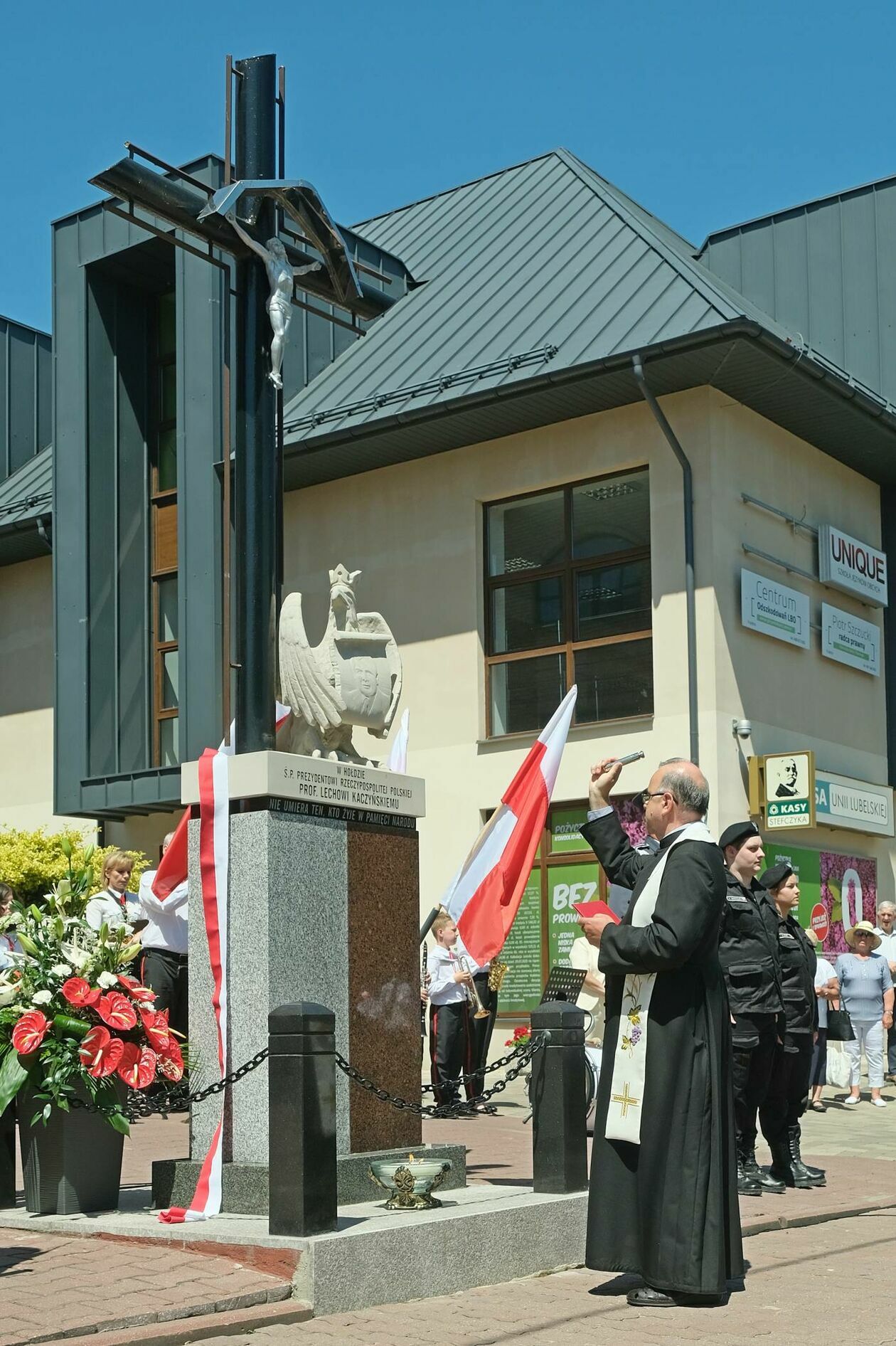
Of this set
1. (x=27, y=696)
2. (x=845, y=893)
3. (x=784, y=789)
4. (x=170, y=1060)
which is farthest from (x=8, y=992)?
(x=27, y=696)

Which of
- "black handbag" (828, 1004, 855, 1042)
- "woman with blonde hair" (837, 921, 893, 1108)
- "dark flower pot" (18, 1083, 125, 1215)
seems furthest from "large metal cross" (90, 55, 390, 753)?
"woman with blonde hair" (837, 921, 893, 1108)

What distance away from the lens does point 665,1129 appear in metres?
6.64

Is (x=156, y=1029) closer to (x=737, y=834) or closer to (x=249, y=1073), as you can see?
(x=249, y=1073)

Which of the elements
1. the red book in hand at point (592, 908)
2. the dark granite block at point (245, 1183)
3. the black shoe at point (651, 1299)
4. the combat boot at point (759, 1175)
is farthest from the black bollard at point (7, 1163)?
the combat boot at point (759, 1175)

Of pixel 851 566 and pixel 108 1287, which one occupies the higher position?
pixel 851 566

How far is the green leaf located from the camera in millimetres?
8211

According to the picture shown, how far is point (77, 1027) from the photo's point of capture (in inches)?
325

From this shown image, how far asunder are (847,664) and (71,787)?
10411 millimetres

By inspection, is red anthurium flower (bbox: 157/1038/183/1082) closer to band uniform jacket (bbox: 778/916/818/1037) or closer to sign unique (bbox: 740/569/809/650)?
band uniform jacket (bbox: 778/916/818/1037)

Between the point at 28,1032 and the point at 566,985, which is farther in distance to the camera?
the point at 566,985

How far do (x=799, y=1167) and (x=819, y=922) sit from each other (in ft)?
34.9

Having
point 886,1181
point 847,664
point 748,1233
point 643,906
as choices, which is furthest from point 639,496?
point 643,906

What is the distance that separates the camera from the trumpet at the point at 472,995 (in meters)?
15.1

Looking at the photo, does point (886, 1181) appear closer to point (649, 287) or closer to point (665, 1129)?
point (665, 1129)
